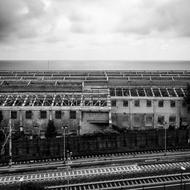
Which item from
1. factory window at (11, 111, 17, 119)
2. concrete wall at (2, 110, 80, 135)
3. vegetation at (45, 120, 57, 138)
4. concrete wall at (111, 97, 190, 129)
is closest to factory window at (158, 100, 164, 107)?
concrete wall at (111, 97, 190, 129)

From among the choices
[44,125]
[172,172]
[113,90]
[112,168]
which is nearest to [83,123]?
[44,125]

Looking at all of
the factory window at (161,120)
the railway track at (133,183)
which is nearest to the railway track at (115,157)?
the railway track at (133,183)

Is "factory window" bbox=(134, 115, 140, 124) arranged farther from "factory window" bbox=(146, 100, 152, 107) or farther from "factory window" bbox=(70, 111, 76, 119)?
"factory window" bbox=(70, 111, 76, 119)

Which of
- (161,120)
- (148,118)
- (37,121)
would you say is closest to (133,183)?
(37,121)

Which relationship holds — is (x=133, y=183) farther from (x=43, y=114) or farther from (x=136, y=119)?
(x=136, y=119)

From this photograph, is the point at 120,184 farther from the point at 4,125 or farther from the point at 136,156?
the point at 4,125

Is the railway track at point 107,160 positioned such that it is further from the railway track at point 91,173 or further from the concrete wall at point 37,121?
the concrete wall at point 37,121
